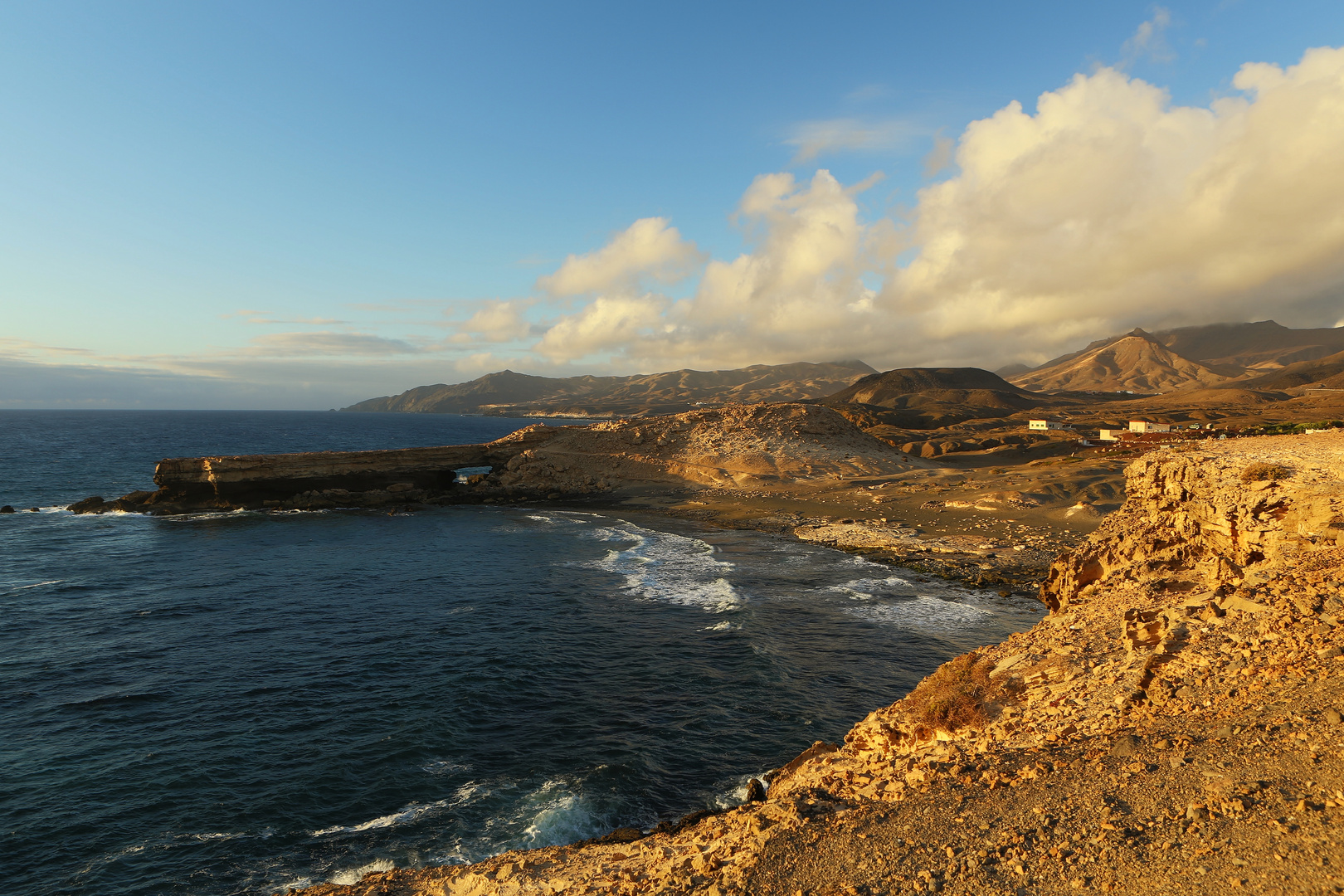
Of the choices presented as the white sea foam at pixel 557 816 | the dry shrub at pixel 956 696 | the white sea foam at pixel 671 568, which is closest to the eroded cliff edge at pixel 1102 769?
the dry shrub at pixel 956 696

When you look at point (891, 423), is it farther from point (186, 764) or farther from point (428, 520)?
point (186, 764)

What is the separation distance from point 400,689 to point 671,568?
18.4 m

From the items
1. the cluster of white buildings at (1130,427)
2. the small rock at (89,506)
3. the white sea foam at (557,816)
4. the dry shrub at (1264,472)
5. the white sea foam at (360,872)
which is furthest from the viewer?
the cluster of white buildings at (1130,427)

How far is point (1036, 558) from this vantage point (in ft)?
119

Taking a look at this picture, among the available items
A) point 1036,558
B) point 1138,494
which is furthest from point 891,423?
point 1138,494

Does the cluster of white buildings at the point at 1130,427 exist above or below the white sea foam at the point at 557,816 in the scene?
above

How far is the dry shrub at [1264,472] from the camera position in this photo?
1537cm

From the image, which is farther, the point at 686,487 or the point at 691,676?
the point at 686,487

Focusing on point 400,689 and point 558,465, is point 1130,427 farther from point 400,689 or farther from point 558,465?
point 400,689

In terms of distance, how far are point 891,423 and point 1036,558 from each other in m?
102

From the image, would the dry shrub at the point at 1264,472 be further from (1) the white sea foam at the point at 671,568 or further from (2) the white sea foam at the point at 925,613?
(1) the white sea foam at the point at 671,568

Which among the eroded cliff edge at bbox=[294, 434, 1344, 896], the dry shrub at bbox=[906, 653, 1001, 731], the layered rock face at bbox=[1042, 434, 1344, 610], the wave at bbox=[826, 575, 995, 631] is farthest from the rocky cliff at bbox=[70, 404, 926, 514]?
the eroded cliff edge at bbox=[294, 434, 1344, 896]

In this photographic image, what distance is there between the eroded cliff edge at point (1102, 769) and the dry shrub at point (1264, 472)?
10cm

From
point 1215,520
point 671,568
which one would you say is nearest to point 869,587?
point 671,568
